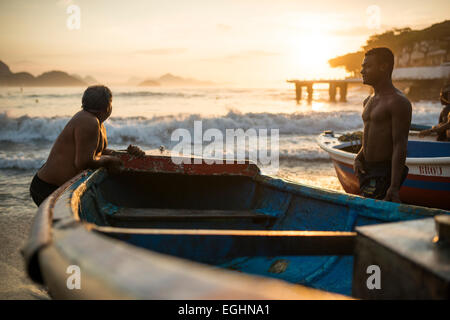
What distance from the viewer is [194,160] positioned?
3.95m

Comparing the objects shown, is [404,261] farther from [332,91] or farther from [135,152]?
[332,91]

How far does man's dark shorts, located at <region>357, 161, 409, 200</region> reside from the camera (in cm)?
327

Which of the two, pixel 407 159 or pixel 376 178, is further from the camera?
pixel 407 159

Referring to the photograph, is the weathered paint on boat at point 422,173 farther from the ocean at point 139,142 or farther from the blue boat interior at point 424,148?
the ocean at point 139,142

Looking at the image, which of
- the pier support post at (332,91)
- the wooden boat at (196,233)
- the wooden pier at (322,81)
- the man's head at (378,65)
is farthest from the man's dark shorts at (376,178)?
the pier support post at (332,91)

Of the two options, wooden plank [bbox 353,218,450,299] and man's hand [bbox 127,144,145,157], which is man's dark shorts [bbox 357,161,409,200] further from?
man's hand [bbox 127,144,145,157]

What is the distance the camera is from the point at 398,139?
299 cm

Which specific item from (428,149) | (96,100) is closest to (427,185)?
(428,149)

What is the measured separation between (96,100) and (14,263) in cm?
245
